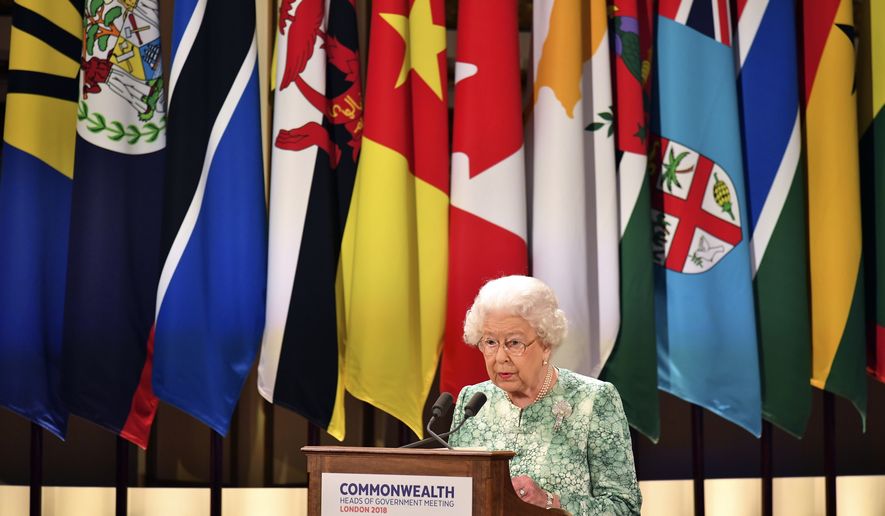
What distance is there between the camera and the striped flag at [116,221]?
139 inches

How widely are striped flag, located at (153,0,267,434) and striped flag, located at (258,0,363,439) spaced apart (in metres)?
0.08

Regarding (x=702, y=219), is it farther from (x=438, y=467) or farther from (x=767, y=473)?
(x=438, y=467)

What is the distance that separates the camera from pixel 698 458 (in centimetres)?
376

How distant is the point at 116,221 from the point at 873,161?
2.80 metres

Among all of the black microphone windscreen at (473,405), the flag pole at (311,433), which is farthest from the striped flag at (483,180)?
the black microphone windscreen at (473,405)

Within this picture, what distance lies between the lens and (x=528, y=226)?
3.79 m

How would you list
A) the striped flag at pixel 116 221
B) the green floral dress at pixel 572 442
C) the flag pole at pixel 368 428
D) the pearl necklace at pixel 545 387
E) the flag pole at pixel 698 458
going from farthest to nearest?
1. the flag pole at pixel 368 428
2. the flag pole at pixel 698 458
3. the striped flag at pixel 116 221
4. the pearl necklace at pixel 545 387
5. the green floral dress at pixel 572 442

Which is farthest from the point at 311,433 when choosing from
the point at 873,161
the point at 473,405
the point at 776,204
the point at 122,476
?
the point at 873,161

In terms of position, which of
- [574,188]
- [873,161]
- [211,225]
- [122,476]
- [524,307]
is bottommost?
[122,476]

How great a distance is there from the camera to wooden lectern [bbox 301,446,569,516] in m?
1.77

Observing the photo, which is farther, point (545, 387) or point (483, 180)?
point (483, 180)

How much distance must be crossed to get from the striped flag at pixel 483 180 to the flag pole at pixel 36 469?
1.49 meters

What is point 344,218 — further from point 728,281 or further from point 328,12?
point 728,281

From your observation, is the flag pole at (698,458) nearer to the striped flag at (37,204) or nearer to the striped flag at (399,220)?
the striped flag at (399,220)
